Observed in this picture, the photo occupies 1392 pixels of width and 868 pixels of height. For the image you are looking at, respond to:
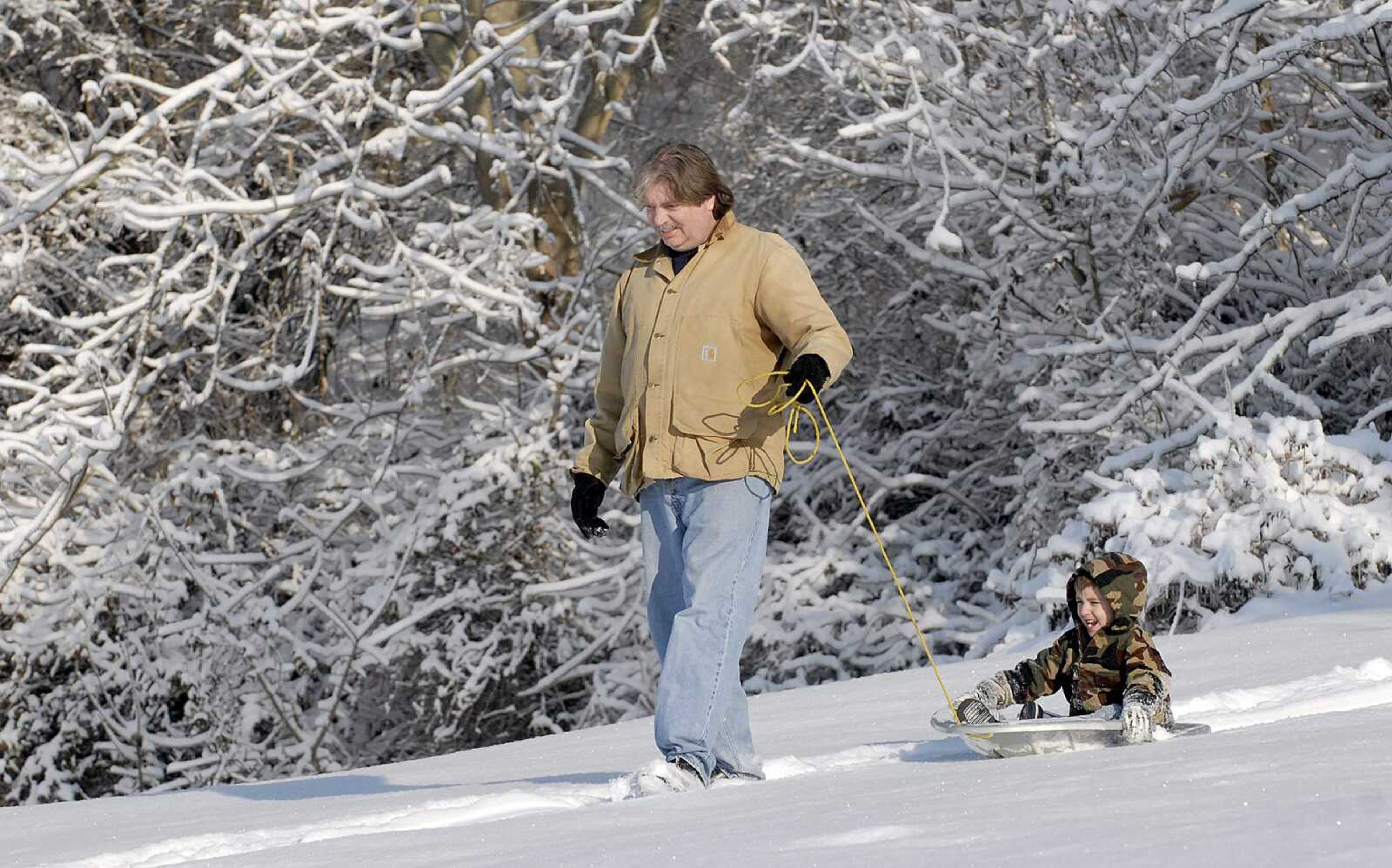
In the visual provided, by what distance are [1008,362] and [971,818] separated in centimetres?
816

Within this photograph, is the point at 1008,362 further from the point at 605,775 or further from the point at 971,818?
the point at 971,818

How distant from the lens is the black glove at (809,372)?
410 cm

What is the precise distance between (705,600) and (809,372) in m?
0.58

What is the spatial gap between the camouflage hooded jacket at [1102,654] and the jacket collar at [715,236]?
118 centimetres

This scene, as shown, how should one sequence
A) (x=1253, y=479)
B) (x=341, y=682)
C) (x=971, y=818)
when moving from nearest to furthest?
1. (x=971, y=818)
2. (x=1253, y=479)
3. (x=341, y=682)

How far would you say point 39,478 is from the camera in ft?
36.3

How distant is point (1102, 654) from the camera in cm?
450

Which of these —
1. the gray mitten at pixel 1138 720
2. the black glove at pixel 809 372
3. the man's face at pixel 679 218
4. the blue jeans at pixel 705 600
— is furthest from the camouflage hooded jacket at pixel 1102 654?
the man's face at pixel 679 218

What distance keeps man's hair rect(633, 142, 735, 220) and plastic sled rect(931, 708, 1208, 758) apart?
1345mm

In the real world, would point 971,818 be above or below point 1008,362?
above

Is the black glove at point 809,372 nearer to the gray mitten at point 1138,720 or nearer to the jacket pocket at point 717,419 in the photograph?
the jacket pocket at point 717,419

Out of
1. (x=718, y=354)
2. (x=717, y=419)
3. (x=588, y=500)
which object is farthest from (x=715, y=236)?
(x=588, y=500)

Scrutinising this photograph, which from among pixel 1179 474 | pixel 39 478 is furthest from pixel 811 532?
pixel 39 478

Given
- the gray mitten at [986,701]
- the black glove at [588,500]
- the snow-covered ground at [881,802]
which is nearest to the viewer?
the snow-covered ground at [881,802]
